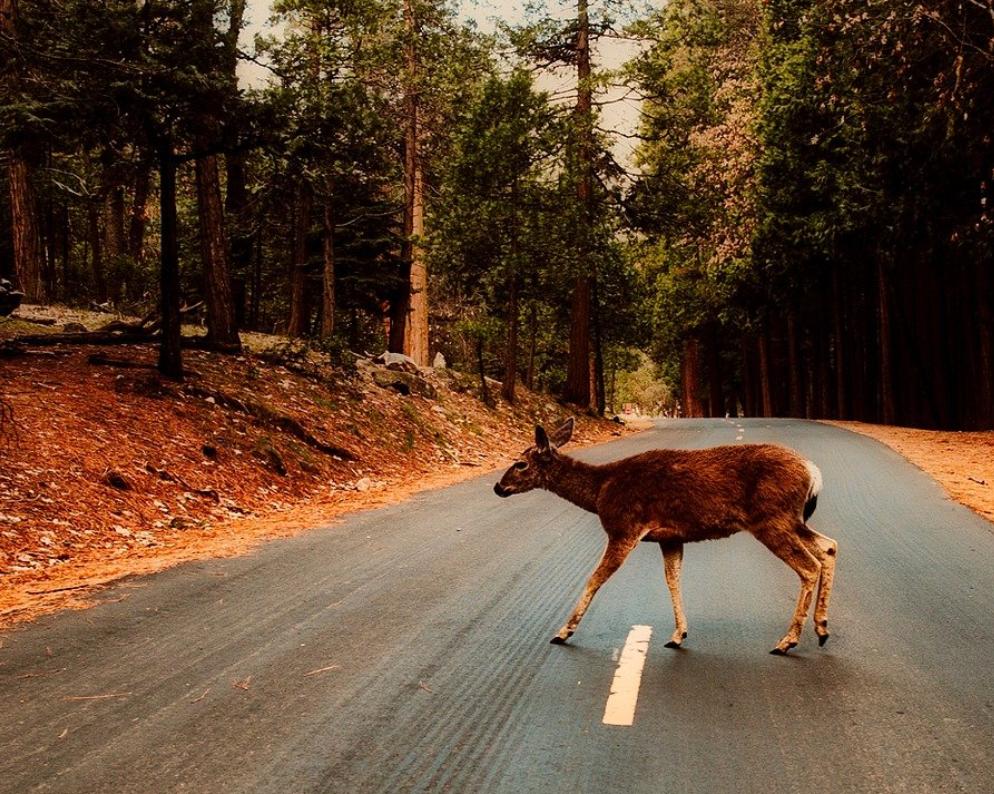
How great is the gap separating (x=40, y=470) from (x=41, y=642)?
4.98 metres

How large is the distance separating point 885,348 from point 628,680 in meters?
28.1

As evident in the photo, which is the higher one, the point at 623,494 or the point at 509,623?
the point at 623,494

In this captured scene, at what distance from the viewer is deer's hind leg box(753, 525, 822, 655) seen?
519cm

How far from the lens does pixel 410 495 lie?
43.4 ft

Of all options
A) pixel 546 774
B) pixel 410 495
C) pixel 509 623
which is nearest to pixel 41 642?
A: pixel 509 623

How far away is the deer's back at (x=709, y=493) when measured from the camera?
5.35 metres

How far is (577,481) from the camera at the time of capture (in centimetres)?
623

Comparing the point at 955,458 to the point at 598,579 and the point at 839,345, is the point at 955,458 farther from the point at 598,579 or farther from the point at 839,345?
the point at 839,345

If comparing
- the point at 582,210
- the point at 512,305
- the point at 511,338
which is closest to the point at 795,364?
the point at 582,210

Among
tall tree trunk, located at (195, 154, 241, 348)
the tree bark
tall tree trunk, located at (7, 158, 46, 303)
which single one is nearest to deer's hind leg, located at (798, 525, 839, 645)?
tall tree trunk, located at (195, 154, 241, 348)

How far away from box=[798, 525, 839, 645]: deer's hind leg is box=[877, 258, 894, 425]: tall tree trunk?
84.1 feet

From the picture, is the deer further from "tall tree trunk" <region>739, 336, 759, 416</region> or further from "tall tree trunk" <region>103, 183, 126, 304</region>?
"tall tree trunk" <region>739, 336, 759, 416</region>

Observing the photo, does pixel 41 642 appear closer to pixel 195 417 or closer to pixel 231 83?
pixel 195 417

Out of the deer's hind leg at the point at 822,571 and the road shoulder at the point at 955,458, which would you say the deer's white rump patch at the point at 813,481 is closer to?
the deer's hind leg at the point at 822,571
